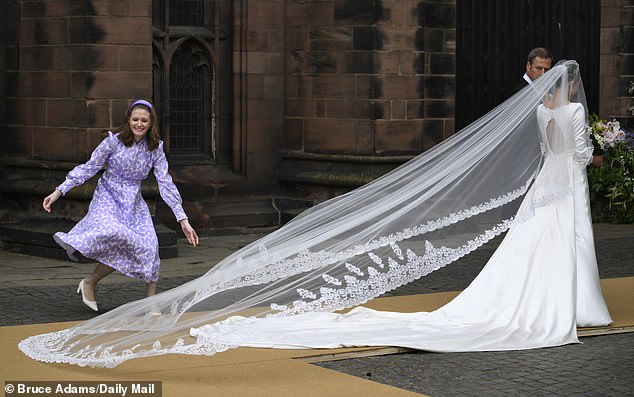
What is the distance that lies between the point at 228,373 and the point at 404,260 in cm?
191

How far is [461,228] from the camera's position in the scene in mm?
9375

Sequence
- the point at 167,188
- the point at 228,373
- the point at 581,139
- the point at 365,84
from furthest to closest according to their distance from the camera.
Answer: the point at 365,84 → the point at 167,188 → the point at 581,139 → the point at 228,373

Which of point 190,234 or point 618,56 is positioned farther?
point 618,56

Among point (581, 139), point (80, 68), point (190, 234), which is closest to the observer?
point (190, 234)

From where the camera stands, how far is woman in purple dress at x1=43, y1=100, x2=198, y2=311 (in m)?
9.92

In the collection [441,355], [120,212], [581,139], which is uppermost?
[581,139]

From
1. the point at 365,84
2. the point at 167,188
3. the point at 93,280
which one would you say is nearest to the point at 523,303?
the point at 167,188

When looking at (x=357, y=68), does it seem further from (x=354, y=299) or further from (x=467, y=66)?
(x=354, y=299)

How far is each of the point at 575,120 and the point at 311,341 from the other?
Result: 8.98 ft

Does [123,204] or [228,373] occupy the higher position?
[123,204]

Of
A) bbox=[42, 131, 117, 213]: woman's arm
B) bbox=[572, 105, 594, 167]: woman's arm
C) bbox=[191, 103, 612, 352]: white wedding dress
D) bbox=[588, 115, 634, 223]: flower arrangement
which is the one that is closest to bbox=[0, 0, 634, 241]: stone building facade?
bbox=[588, 115, 634, 223]: flower arrangement

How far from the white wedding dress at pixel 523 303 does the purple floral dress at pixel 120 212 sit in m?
1.67

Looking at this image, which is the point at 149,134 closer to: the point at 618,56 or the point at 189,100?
the point at 189,100

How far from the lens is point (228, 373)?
773 cm
